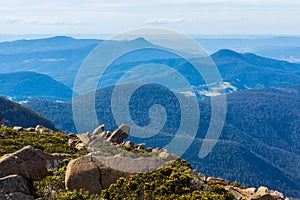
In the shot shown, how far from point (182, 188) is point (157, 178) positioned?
1.35 m

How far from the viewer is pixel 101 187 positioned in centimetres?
2056

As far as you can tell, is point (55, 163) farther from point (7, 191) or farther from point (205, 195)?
point (205, 195)

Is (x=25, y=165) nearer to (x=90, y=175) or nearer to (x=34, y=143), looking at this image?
(x=90, y=175)

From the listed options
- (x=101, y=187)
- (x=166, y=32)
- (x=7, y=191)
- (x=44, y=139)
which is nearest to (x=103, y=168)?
(x=101, y=187)

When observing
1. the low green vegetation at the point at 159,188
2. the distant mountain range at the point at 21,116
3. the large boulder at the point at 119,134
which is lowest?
the distant mountain range at the point at 21,116

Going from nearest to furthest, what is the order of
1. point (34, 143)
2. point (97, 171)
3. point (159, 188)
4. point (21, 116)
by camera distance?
point (159, 188) → point (97, 171) → point (34, 143) → point (21, 116)

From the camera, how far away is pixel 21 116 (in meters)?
109

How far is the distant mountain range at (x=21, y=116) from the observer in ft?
342

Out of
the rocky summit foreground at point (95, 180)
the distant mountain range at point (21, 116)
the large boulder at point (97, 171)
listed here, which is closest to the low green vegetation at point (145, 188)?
the rocky summit foreground at point (95, 180)

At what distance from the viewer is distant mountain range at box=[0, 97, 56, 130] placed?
342 feet

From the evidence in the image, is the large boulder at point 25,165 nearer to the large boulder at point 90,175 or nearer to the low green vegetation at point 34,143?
the large boulder at point 90,175

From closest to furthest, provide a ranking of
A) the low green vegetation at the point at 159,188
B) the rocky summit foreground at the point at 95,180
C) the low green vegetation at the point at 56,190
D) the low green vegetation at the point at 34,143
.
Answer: the low green vegetation at the point at 56,190 → the rocky summit foreground at the point at 95,180 → the low green vegetation at the point at 159,188 → the low green vegetation at the point at 34,143

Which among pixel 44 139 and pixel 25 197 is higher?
pixel 25 197

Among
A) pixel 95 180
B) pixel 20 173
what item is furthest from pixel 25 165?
pixel 95 180
